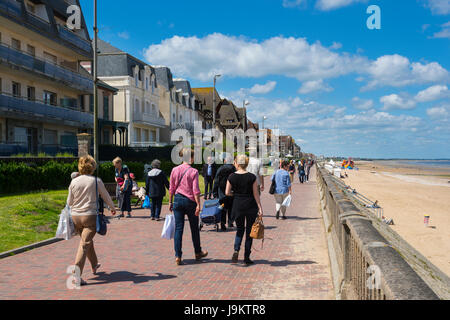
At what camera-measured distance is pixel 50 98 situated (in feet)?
102

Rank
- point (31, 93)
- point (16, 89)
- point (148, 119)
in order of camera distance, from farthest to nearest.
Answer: point (148, 119)
point (31, 93)
point (16, 89)

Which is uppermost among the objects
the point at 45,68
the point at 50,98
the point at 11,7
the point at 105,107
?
the point at 11,7

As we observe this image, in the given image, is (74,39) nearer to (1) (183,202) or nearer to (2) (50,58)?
(2) (50,58)

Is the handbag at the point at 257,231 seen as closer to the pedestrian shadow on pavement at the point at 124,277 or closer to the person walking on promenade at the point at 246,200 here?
the person walking on promenade at the point at 246,200

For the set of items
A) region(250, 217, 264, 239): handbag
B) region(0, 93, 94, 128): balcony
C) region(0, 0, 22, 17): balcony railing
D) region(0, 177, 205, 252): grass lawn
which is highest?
region(0, 0, 22, 17): balcony railing

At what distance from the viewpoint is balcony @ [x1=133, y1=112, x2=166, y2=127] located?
44.4 meters

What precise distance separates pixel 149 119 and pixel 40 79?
18.7m

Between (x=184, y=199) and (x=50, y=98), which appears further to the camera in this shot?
(x=50, y=98)

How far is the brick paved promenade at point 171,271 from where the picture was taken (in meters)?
5.50

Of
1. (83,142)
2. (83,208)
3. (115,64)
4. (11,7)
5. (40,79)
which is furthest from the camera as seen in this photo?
(115,64)

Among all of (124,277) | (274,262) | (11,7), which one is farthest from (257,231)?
(11,7)

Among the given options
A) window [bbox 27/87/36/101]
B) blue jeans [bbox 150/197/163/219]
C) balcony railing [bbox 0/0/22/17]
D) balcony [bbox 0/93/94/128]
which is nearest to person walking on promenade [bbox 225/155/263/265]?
blue jeans [bbox 150/197/163/219]

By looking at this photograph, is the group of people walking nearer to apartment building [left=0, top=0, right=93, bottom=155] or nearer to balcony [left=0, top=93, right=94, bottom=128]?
balcony [left=0, top=93, right=94, bottom=128]
